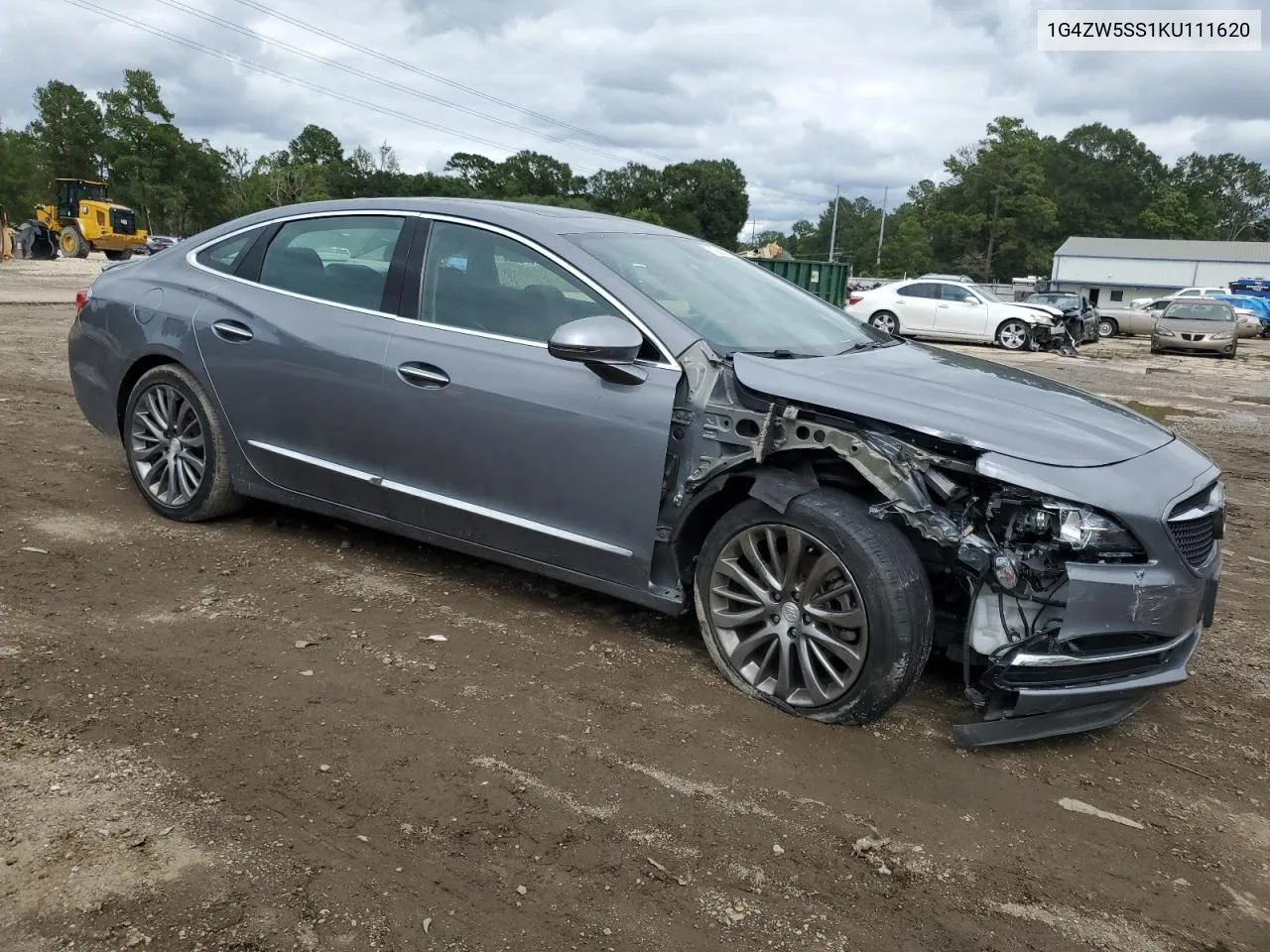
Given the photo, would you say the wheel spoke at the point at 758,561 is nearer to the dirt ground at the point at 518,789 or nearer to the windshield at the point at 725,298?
the dirt ground at the point at 518,789

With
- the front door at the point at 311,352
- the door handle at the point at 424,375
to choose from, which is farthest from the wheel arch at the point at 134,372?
the door handle at the point at 424,375

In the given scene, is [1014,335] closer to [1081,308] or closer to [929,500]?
Answer: [1081,308]

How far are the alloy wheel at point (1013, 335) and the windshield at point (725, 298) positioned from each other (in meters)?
19.2

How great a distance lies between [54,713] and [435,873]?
1.46m

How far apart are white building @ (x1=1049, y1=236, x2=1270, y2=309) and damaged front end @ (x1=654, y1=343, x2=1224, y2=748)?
7525 centimetres

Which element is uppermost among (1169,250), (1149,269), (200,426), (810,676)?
(1169,250)

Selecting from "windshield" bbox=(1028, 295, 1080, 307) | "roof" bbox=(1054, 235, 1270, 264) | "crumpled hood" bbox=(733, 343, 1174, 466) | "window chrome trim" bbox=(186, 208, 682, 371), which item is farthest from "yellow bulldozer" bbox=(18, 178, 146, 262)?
"roof" bbox=(1054, 235, 1270, 264)

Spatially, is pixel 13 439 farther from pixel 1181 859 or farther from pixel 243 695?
pixel 1181 859

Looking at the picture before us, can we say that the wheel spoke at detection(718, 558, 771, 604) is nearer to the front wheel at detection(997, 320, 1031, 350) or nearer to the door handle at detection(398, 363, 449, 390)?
the door handle at detection(398, 363, 449, 390)

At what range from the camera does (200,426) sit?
4.72 m

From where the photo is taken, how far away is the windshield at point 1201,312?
23.4 metres

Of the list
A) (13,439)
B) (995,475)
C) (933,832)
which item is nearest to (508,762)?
(933,832)

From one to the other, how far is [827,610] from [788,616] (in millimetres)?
151

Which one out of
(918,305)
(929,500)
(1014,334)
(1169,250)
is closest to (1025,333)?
(1014,334)
